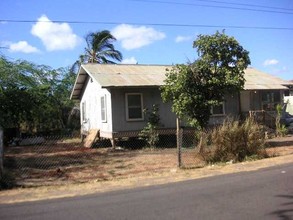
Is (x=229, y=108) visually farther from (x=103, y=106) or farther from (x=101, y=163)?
(x=101, y=163)

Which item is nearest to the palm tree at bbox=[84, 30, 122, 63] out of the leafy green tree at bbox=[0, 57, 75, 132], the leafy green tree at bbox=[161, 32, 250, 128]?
the leafy green tree at bbox=[0, 57, 75, 132]

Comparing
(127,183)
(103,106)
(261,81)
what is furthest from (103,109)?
(127,183)

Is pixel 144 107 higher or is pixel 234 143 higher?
pixel 144 107

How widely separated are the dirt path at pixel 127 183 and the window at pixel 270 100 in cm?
1229

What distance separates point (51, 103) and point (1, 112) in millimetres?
6994

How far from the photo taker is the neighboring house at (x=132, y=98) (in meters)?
20.1

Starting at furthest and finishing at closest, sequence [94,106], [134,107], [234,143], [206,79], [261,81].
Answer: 1. [261,81]
2. [94,106]
3. [134,107]
4. [206,79]
5. [234,143]

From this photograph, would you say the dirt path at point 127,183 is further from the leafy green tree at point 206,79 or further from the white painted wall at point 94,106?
the white painted wall at point 94,106

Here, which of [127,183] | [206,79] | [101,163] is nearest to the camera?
[127,183]

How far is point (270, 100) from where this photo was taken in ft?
84.2

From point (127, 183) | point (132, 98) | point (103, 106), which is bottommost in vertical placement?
point (127, 183)

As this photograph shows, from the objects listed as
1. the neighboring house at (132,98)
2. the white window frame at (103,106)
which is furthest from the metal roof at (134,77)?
the white window frame at (103,106)

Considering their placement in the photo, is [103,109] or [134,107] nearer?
[134,107]

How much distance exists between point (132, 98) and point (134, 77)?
3.88 ft
